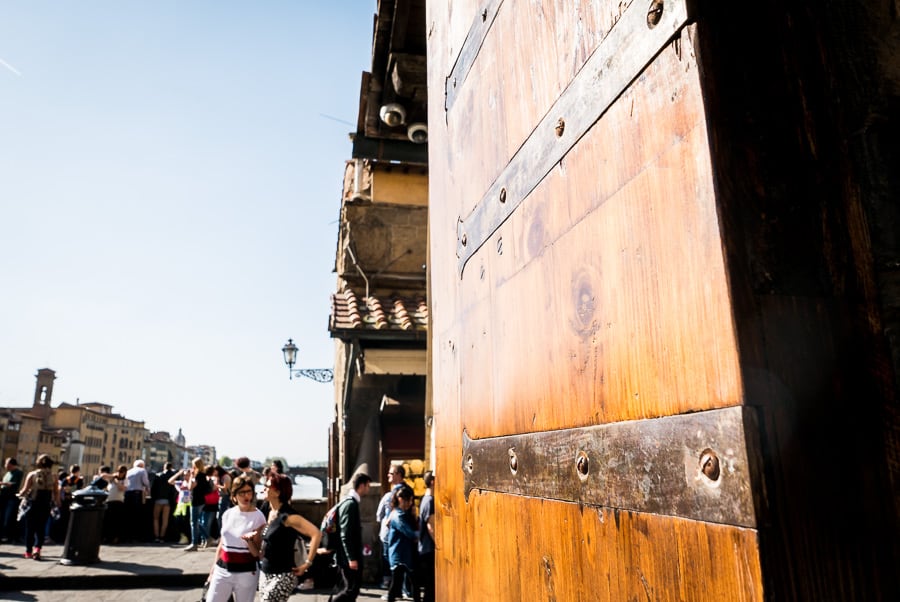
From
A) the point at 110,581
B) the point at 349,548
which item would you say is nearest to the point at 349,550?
Result: the point at 349,548

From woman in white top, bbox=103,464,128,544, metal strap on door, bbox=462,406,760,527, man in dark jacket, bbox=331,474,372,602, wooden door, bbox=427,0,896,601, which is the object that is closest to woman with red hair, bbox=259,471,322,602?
man in dark jacket, bbox=331,474,372,602

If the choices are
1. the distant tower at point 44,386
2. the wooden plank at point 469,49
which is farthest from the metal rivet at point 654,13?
the distant tower at point 44,386

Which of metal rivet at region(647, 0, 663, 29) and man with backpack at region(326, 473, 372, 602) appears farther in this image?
Answer: man with backpack at region(326, 473, 372, 602)

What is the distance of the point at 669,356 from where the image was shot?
0.81 meters

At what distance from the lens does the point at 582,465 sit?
100 centimetres

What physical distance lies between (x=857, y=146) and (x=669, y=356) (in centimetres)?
36

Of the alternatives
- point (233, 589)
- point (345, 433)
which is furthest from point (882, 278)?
point (345, 433)

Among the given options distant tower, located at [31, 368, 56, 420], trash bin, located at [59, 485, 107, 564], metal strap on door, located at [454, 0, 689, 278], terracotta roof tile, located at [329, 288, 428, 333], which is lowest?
trash bin, located at [59, 485, 107, 564]

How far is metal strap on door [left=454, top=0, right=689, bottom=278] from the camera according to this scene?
88 centimetres

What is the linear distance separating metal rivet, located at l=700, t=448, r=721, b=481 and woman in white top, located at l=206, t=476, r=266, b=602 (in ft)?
14.0

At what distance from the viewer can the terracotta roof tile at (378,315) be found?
26.0ft

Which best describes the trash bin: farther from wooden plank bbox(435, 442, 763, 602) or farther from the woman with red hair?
wooden plank bbox(435, 442, 763, 602)

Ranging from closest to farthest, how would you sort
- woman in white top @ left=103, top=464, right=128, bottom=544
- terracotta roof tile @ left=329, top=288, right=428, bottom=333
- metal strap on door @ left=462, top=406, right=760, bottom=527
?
1. metal strap on door @ left=462, top=406, right=760, bottom=527
2. terracotta roof tile @ left=329, top=288, right=428, bottom=333
3. woman in white top @ left=103, top=464, right=128, bottom=544

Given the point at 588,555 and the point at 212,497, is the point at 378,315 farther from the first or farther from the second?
the point at 588,555
